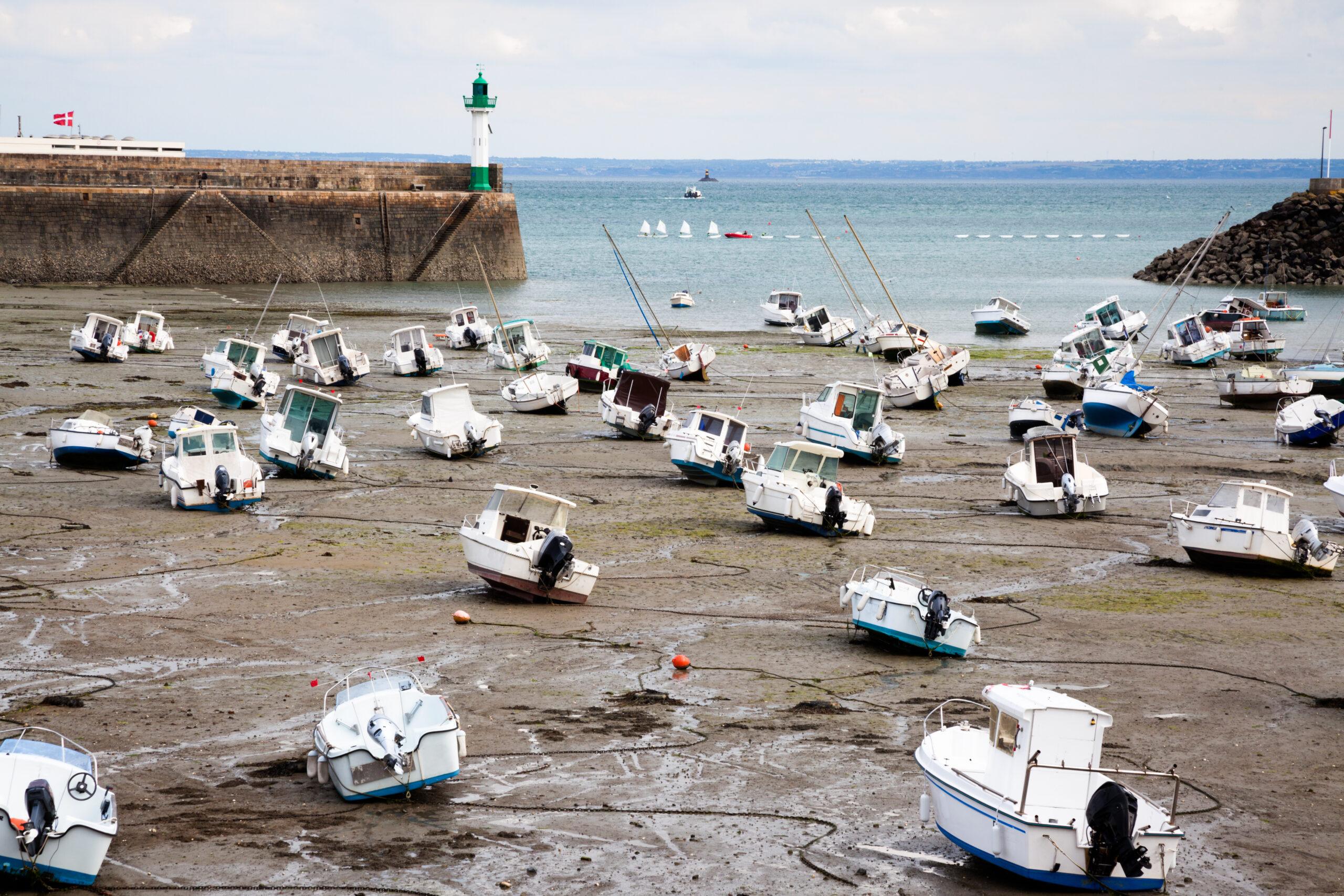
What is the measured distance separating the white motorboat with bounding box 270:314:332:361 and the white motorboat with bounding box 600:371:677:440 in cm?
1483

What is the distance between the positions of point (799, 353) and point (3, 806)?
44365mm

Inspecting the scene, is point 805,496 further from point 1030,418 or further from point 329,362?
point 329,362

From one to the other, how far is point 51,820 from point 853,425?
75.8ft

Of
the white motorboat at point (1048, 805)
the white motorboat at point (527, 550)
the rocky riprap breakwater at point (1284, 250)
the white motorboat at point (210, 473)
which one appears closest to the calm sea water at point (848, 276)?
the rocky riprap breakwater at point (1284, 250)

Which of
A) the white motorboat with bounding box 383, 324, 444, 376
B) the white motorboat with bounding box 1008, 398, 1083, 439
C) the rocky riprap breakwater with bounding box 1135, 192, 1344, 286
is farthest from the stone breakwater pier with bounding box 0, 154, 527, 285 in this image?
the white motorboat with bounding box 1008, 398, 1083, 439

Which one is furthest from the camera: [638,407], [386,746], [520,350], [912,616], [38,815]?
[520,350]

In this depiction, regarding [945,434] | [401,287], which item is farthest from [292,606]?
[401,287]

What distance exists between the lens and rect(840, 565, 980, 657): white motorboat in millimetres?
17906

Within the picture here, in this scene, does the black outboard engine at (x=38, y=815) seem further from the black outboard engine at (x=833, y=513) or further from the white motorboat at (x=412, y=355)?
the white motorboat at (x=412, y=355)

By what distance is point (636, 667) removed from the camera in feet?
57.8

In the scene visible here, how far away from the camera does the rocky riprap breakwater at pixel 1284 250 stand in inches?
3223

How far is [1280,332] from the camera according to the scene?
5947 cm

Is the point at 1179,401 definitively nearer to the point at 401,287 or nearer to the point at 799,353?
the point at 799,353

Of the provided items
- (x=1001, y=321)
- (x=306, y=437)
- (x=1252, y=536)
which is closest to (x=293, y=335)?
(x=306, y=437)
